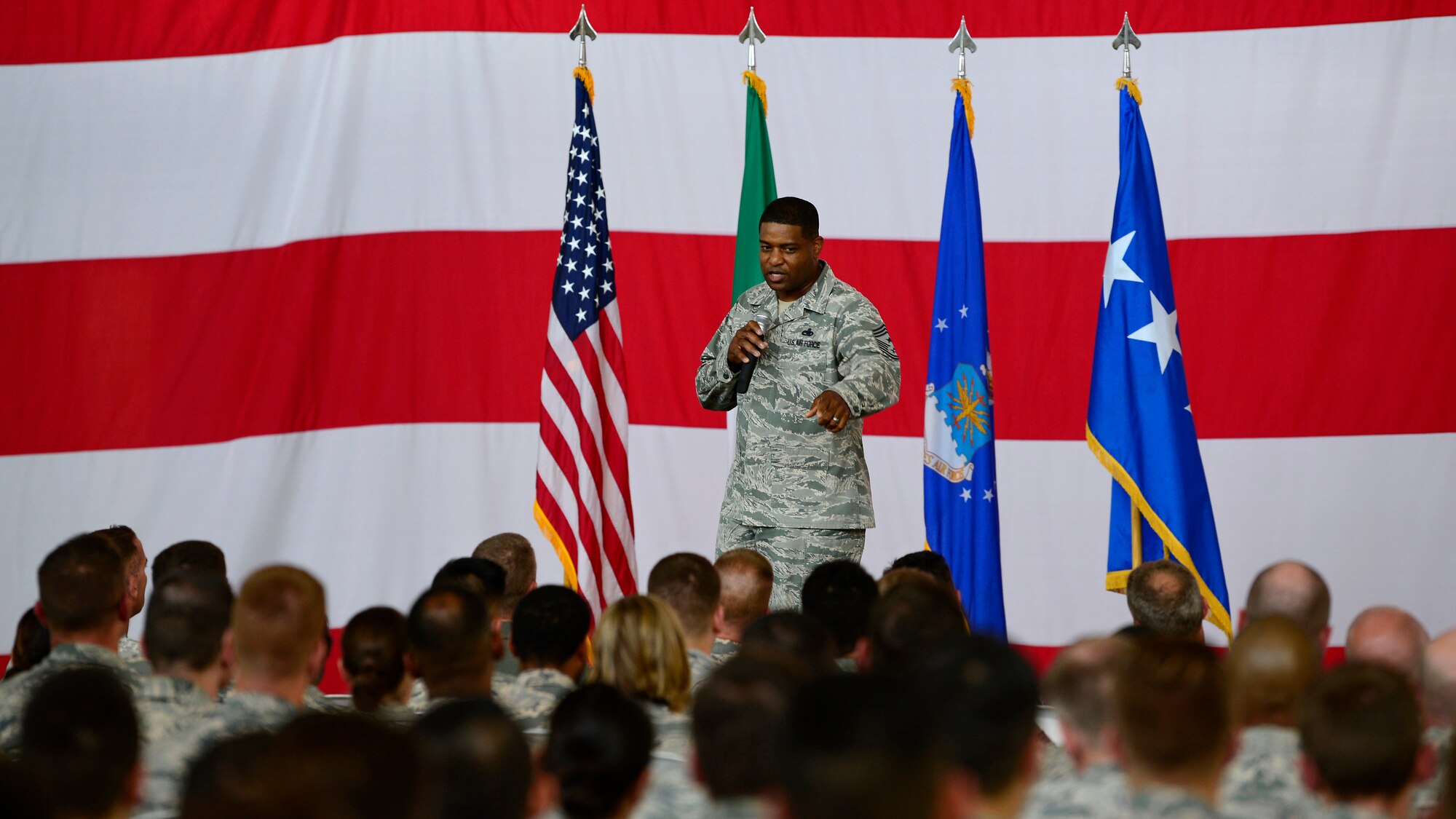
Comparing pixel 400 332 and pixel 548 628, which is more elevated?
pixel 400 332

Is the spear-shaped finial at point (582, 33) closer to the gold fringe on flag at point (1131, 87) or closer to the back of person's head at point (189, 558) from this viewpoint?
the gold fringe on flag at point (1131, 87)

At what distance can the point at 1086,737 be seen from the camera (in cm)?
223

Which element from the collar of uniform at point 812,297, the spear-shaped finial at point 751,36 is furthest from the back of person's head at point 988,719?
the spear-shaped finial at point 751,36

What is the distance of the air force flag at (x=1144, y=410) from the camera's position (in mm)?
4812

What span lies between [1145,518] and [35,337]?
164 inches

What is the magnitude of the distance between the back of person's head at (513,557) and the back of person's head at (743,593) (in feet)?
2.42

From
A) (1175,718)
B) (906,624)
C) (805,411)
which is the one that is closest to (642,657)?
(906,624)

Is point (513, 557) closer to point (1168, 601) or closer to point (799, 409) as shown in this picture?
point (799, 409)

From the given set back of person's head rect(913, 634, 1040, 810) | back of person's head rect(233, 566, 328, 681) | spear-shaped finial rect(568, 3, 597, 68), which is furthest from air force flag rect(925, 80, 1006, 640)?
back of person's head rect(913, 634, 1040, 810)

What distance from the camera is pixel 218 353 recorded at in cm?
599

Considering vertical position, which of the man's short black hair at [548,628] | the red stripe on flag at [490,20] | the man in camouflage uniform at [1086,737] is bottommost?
the man in camouflage uniform at [1086,737]

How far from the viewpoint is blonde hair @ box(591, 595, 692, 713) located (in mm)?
2617

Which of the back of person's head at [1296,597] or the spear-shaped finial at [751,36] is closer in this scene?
the back of person's head at [1296,597]

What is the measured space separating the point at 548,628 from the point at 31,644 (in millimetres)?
1332
